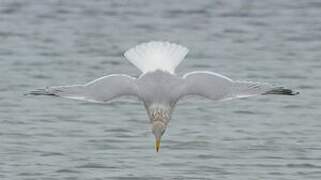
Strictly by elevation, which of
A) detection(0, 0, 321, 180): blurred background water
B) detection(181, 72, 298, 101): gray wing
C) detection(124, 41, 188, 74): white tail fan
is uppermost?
detection(124, 41, 188, 74): white tail fan

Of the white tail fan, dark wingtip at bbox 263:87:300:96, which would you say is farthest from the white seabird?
dark wingtip at bbox 263:87:300:96

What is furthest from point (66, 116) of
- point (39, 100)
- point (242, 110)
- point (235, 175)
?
point (235, 175)

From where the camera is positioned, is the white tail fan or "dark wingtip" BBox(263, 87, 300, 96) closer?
"dark wingtip" BBox(263, 87, 300, 96)

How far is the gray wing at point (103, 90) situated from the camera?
9188 mm

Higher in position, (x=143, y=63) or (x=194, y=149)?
(x=143, y=63)

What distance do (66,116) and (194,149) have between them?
1.90m

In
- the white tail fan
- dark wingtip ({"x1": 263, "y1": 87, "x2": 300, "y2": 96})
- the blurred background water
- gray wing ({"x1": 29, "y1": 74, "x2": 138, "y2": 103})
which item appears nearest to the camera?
dark wingtip ({"x1": 263, "y1": 87, "x2": 300, "y2": 96})

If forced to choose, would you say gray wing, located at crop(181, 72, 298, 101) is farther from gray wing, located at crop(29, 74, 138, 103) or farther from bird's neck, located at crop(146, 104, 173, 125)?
gray wing, located at crop(29, 74, 138, 103)

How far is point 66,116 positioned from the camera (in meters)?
13.9

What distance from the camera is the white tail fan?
905 centimetres

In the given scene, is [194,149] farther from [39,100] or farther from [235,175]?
[39,100]

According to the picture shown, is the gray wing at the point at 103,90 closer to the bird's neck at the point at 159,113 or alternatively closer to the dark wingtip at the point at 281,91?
the bird's neck at the point at 159,113

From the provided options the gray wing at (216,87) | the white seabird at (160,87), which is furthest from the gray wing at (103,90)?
the gray wing at (216,87)

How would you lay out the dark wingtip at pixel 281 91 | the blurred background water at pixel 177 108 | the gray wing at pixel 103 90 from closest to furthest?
the dark wingtip at pixel 281 91, the gray wing at pixel 103 90, the blurred background water at pixel 177 108
